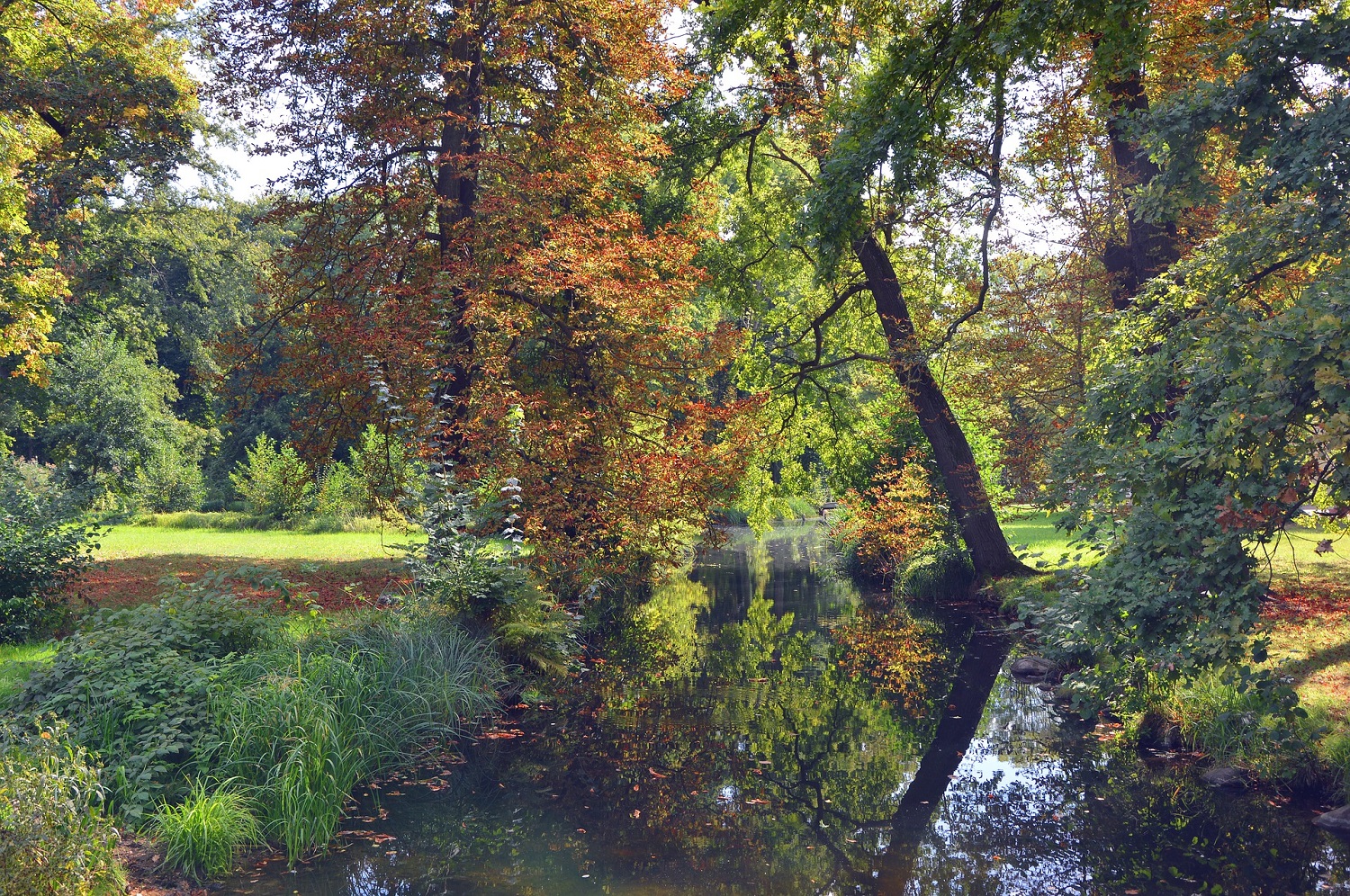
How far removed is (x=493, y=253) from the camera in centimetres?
1145

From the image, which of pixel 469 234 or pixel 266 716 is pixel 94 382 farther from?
pixel 266 716

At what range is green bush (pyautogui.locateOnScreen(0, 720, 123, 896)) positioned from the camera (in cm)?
424

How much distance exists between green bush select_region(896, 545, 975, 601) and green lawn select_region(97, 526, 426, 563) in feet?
30.7

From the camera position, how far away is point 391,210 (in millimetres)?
11820

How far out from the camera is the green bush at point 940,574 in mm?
16062

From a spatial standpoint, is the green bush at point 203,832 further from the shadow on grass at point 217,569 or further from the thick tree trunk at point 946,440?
the thick tree trunk at point 946,440

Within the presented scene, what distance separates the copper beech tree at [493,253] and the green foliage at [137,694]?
3651 mm

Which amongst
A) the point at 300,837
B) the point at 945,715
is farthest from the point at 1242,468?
the point at 300,837

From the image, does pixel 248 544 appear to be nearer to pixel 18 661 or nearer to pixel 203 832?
pixel 18 661

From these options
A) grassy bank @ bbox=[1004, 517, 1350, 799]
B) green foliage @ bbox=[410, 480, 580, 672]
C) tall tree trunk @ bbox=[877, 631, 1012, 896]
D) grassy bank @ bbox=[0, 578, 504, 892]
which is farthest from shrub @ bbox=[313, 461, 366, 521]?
grassy bank @ bbox=[1004, 517, 1350, 799]

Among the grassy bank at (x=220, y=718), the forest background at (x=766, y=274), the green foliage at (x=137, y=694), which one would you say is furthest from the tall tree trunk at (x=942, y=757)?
the green foliage at (x=137, y=694)

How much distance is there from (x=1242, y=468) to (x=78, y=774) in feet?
22.4

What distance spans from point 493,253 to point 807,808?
25.8 ft

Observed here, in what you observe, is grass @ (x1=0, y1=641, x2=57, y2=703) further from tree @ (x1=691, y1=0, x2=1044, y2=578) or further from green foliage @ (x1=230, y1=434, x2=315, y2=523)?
green foliage @ (x1=230, y1=434, x2=315, y2=523)
